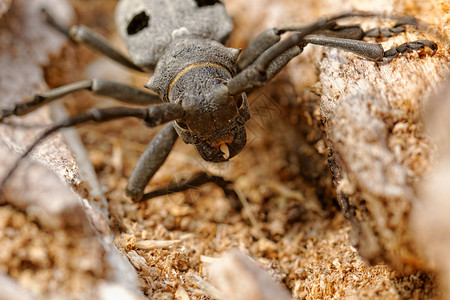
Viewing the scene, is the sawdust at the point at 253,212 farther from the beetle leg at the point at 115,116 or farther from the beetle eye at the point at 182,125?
the beetle eye at the point at 182,125

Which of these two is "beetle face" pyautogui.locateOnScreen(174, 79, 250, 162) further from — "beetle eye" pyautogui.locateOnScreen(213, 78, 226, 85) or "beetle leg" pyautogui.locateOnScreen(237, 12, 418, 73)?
"beetle leg" pyautogui.locateOnScreen(237, 12, 418, 73)

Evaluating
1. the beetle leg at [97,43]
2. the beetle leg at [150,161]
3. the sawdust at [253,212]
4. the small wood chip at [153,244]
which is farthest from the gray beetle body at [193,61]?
the small wood chip at [153,244]

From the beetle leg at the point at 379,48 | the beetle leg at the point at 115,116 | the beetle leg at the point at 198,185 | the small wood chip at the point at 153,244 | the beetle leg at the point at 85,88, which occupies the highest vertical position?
the beetle leg at the point at 85,88

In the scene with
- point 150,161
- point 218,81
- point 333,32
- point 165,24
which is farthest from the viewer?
point 165,24

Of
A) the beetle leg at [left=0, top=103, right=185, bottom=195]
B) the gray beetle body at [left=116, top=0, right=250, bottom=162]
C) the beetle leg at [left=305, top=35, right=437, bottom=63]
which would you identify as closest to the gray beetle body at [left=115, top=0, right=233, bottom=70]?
the gray beetle body at [left=116, top=0, right=250, bottom=162]

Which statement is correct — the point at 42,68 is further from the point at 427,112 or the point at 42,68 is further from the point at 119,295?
the point at 427,112

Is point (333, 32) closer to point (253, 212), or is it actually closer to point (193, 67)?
point (193, 67)

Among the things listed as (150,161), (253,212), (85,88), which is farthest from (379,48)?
(85,88)

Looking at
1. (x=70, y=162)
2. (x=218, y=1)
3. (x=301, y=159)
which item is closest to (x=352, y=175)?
(x=301, y=159)
